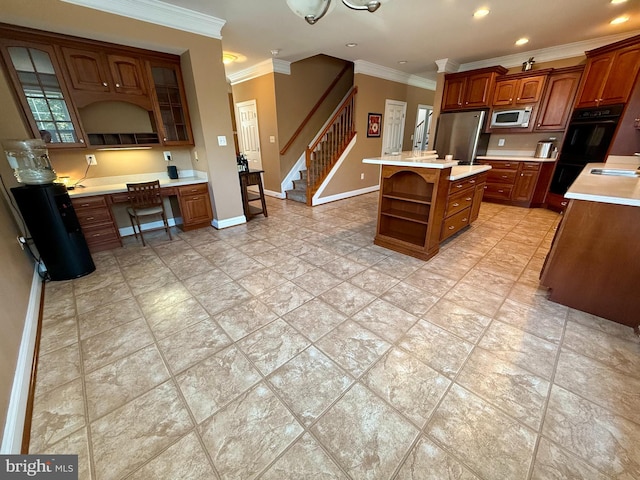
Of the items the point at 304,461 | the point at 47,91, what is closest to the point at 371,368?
the point at 304,461

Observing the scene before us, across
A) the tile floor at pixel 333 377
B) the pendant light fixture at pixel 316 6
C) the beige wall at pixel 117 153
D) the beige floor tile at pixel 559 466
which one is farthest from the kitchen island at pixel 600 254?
the beige wall at pixel 117 153

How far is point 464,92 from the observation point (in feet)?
16.8

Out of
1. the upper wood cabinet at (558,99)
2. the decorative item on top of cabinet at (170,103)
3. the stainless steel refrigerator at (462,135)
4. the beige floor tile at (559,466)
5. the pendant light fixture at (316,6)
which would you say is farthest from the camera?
the stainless steel refrigerator at (462,135)

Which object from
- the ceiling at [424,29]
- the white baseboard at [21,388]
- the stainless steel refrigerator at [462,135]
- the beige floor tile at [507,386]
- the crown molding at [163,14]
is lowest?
the beige floor tile at [507,386]

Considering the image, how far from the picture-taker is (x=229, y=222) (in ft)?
13.5

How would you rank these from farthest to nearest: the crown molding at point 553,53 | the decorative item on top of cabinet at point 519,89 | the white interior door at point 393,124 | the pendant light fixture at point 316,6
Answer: the white interior door at point 393,124 < the decorative item on top of cabinet at point 519,89 < the crown molding at point 553,53 < the pendant light fixture at point 316,6

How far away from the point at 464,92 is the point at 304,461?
6308 mm

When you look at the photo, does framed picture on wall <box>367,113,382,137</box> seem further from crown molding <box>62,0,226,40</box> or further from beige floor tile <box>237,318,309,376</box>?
beige floor tile <box>237,318,309,376</box>

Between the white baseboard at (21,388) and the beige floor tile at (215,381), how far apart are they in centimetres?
67

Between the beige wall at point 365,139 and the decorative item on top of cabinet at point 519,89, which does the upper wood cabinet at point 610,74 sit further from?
the beige wall at point 365,139

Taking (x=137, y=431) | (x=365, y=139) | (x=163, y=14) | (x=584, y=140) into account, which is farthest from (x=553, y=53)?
(x=137, y=431)

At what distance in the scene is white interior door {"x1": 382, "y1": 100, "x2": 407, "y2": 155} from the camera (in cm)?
608

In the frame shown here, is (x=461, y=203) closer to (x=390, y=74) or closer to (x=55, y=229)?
(x=390, y=74)

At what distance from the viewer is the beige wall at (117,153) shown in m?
1.83
